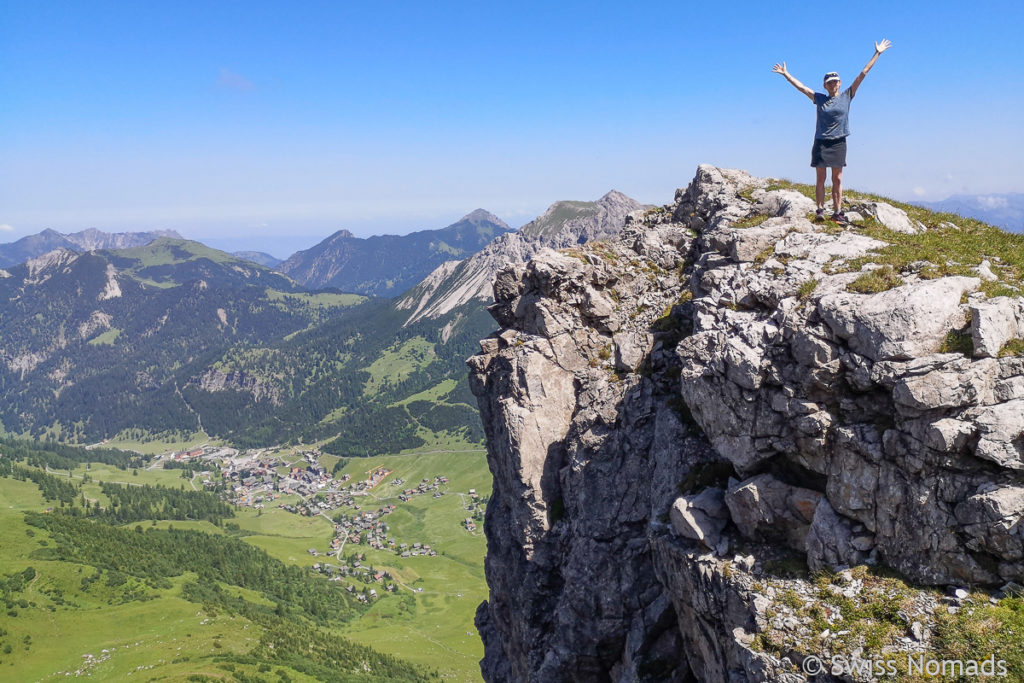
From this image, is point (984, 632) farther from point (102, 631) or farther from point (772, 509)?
point (102, 631)

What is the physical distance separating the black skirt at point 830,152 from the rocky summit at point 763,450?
3.68 metres

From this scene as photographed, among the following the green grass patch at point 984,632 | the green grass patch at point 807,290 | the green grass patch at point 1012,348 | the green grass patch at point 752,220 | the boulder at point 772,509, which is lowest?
the green grass patch at point 984,632

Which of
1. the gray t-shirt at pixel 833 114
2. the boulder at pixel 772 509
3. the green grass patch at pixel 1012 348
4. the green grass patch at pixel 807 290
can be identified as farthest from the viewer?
the gray t-shirt at pixel 833 114

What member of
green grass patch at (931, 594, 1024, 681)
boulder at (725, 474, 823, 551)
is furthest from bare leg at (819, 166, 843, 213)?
green grass patch at (931, 594, 1024, 681)

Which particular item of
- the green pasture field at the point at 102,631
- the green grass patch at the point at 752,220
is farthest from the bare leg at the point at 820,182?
the green pasture field at the point at 102,631

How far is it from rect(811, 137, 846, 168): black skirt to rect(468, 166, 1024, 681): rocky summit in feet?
12.1

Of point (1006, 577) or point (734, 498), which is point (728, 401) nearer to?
point (734, 498)

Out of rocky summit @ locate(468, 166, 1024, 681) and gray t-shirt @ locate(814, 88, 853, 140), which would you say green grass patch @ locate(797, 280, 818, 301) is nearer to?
rocky summit @ locate(468, 166, 1024, 681)

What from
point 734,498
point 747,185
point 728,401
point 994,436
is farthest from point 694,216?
point 994,436

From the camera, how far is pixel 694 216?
46.6 m

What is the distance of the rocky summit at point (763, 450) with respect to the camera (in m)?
18.4

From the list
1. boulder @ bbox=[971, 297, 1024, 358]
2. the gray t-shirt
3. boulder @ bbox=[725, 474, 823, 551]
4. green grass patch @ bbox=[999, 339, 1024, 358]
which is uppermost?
the gray t-shirt

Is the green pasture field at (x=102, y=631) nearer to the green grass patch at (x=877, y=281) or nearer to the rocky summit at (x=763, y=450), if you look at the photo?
the rocky summit at (x=763, y=450)

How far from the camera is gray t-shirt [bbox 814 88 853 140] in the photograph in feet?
82.5
